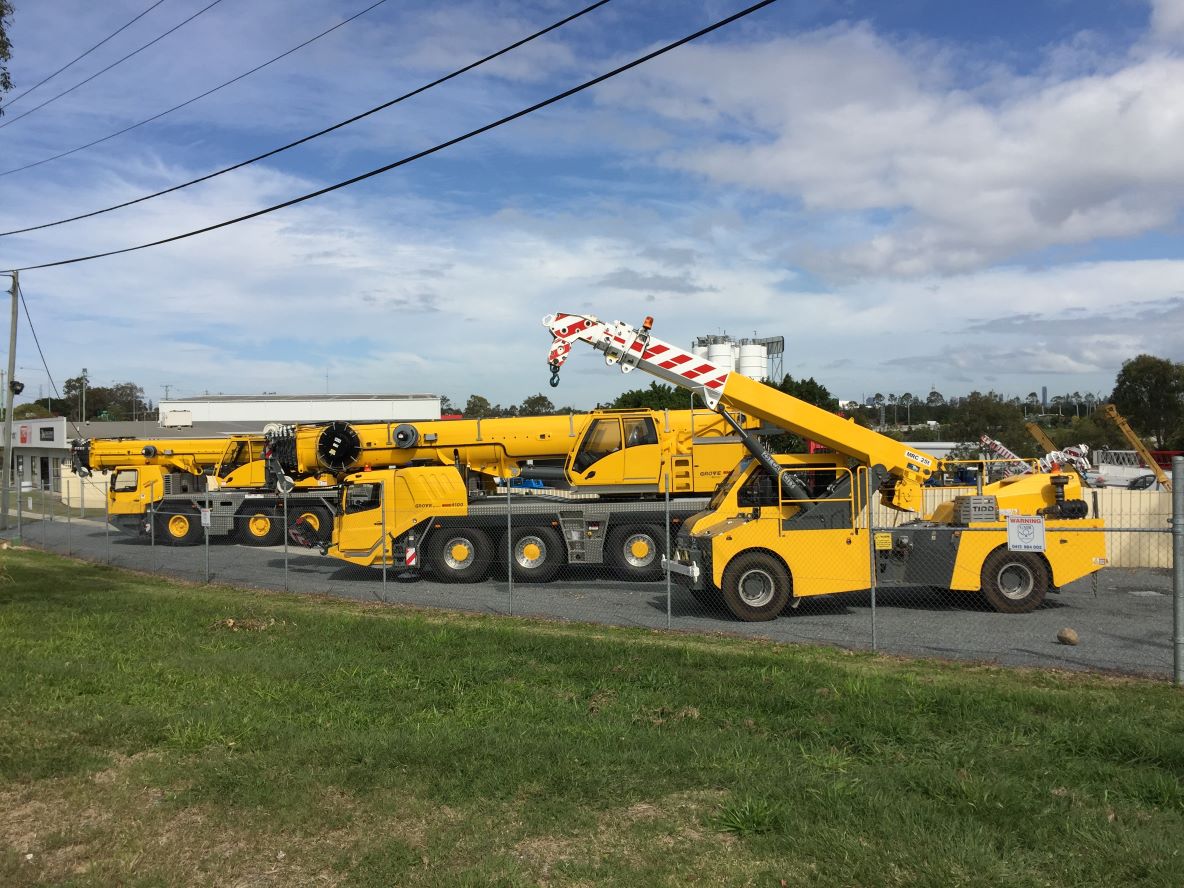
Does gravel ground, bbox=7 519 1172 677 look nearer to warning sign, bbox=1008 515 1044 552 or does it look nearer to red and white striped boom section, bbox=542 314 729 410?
warning sign, bbox=1008 515 1044 552

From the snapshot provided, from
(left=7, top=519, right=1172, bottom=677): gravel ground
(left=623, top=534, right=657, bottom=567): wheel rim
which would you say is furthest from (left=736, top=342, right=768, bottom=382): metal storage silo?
(left=623, top=534, right=657, bottom=567): wheel rim

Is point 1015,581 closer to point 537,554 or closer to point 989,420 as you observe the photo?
point 537,554

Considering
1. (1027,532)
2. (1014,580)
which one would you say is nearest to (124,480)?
(1014,580)

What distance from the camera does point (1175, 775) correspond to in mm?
5625

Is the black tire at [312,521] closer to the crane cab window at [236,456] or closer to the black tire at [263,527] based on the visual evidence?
the black tire at [263,527]

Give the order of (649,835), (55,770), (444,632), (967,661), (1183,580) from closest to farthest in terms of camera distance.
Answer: (649,835) < (55,770) < (1183,580) < (967,661) < (444,632)

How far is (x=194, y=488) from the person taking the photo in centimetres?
2738

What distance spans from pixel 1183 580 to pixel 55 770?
8.98 m

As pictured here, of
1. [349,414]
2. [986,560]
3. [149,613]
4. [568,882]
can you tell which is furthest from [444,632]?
[349,414]

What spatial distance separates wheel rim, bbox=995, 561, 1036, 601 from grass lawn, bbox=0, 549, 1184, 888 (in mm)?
3601

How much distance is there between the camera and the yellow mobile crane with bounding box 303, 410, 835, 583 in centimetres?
1636

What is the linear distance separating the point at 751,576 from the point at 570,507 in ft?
16.2

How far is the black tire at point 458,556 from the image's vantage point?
1666 centimetres

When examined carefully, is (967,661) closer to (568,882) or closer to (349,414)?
(568,882)
